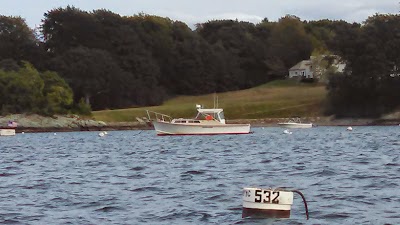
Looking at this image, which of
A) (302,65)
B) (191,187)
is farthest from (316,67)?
(191,187)

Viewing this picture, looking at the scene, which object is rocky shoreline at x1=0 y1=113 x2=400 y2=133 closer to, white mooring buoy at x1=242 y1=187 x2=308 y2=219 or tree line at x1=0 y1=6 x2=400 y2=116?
tree line at x1=0 y1=6 x2=400 y2=116

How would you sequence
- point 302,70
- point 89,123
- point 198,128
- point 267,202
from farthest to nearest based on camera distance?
point 302,70
point 89,123
point 198,128
point 267,202

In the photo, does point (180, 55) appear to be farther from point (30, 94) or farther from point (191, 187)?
point (191, 187)

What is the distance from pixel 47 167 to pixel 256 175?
14.6 metres

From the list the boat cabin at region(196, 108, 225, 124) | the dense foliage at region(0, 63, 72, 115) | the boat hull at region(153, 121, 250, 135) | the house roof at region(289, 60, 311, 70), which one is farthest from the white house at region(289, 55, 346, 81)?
the boat hull at region(153, 121, 250, 135)

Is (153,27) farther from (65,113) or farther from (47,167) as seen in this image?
(47,167)

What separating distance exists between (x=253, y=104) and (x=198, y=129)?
50.7 m

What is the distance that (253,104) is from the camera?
144 m

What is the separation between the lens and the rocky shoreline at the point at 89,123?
127812mm

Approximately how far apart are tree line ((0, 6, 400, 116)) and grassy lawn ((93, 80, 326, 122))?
169 inches

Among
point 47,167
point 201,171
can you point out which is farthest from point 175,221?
point 47,167

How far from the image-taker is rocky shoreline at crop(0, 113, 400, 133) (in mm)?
127812

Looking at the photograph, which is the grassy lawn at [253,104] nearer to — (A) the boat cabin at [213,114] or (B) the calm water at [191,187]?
(A) the boat cabin at [213,114]

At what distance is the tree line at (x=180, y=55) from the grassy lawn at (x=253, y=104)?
169 inches
